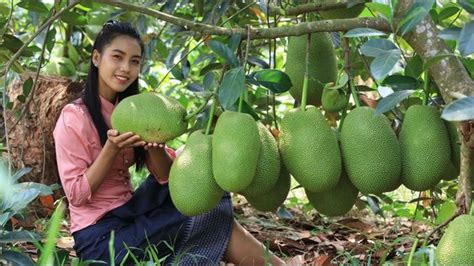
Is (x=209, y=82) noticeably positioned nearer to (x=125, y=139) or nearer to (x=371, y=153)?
(x=125, y=139)

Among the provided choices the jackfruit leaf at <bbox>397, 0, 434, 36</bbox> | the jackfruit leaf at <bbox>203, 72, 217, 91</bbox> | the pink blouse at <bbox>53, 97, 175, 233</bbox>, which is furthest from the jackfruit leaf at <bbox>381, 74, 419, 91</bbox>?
the pink blouse at <bbox>53, 97, 175, 233</bbox>

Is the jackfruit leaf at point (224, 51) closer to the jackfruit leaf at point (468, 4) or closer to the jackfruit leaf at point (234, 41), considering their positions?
the jackfruit leaf at point (234, 41)

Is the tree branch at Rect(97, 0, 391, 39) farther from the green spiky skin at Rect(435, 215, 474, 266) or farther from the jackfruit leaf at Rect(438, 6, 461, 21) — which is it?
the green spiky skin at Rect(435, 215, 474, 266)

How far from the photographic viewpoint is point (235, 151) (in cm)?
166

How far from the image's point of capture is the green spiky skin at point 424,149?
5.77ft

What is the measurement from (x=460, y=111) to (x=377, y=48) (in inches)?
13.1

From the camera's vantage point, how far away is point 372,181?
1.77 metres

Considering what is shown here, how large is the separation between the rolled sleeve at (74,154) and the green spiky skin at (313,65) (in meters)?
0.67

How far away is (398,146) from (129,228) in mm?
927

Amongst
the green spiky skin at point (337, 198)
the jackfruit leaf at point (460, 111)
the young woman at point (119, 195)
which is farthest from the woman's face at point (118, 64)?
the jackfruit leaf at point (460, 111)

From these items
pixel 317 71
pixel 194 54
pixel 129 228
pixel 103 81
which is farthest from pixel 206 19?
pixel 194 54

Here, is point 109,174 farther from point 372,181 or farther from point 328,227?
point 328,227

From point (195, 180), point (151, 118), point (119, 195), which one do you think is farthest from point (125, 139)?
point (119, 195)

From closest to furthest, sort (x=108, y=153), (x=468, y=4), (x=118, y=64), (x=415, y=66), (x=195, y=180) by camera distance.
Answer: (x=468, y=4) < (x=195, y=180) < (x=415, y=66) < (x=108, y=153) < (x=118, y=64)
